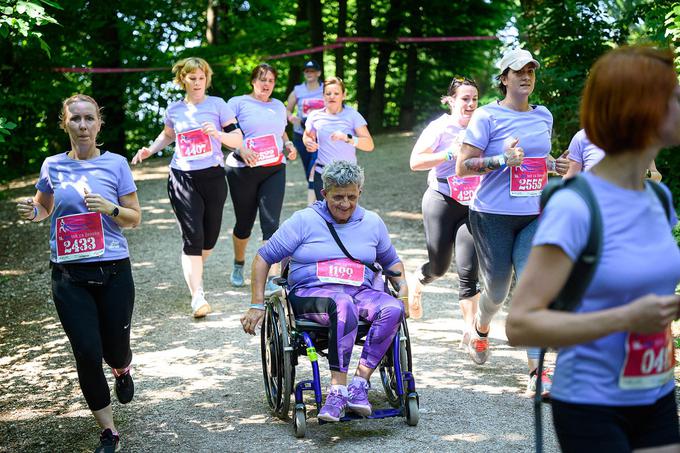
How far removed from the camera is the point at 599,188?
2.35 m

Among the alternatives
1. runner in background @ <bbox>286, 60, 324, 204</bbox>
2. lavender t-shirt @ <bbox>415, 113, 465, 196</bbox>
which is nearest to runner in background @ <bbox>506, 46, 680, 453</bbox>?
lavender t-shirt @ <bbox>415, 113, 465, 196</bbox>

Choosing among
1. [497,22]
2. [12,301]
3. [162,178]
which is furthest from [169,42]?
[12,301]

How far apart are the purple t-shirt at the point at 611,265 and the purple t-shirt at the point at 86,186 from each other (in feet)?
10.2

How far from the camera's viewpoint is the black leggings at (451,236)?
20.6 ft

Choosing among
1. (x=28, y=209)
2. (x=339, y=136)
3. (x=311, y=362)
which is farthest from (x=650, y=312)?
(x=339, y=136)

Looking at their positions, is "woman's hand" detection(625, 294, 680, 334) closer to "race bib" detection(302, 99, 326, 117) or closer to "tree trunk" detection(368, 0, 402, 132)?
"race bib" detection(302, 99, 326, 117)

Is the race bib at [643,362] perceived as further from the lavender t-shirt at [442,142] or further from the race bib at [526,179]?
the lavender t-shirt at [442,142]

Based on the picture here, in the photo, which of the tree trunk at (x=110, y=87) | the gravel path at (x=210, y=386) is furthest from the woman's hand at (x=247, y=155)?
the tree trunk at (x=110, y=87)

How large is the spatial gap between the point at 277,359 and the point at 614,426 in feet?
10.1

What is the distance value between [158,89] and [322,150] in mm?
12991

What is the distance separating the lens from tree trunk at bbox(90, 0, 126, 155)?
1875 centimetres

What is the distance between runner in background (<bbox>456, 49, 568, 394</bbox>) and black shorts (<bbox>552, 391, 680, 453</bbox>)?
2926 mm

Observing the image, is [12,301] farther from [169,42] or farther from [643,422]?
[169,42]

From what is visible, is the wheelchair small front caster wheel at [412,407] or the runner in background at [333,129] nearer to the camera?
the wheelchair small front caster wheel at [412,407]
